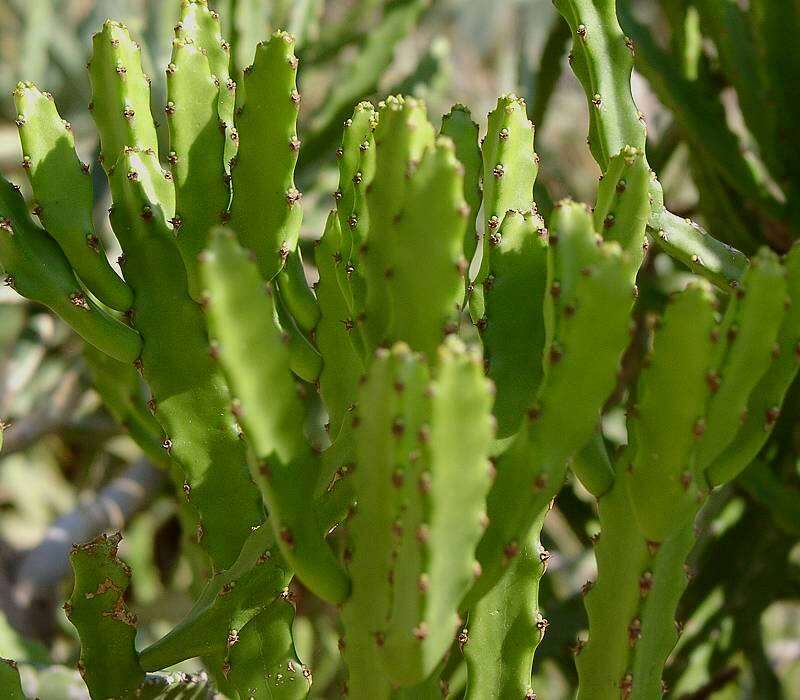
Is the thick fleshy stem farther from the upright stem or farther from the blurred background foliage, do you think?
the blurred background foliage

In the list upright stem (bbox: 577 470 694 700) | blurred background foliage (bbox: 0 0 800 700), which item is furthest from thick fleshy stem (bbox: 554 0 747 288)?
blurred background foliage (bbox: 0 0 800 700)

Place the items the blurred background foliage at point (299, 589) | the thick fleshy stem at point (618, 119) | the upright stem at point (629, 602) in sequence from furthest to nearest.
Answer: the blurred background foliage at point (299, 589) < the thick fleshy stem at point (618, 119) < the upright stem at point (629, 602)

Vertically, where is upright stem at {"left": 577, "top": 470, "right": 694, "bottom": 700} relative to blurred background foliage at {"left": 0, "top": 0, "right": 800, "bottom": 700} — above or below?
below

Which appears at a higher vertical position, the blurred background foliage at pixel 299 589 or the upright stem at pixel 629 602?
the blurred background foliage at pixel 299 589

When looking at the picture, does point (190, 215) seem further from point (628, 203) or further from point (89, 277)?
point (628, 203)

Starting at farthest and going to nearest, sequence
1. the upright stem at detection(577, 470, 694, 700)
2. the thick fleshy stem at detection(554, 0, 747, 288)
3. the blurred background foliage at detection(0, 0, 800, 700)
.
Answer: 1. the blurred background foliage at detection(0, 0, 800, 700)
2. the thick fleshy stem at detection(554, 0, 747, 288)
3. the upright stem at detection(577, 470, 694, 700)

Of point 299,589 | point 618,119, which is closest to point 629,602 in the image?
point 618,119

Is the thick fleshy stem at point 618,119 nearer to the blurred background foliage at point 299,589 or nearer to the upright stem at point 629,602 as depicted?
the upright stem at point 629,602

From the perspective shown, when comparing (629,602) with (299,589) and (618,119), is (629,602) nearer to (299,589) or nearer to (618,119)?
(618,119)

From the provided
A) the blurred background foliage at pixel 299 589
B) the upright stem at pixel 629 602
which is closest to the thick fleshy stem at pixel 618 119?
the upright stem at pixel 629 602
